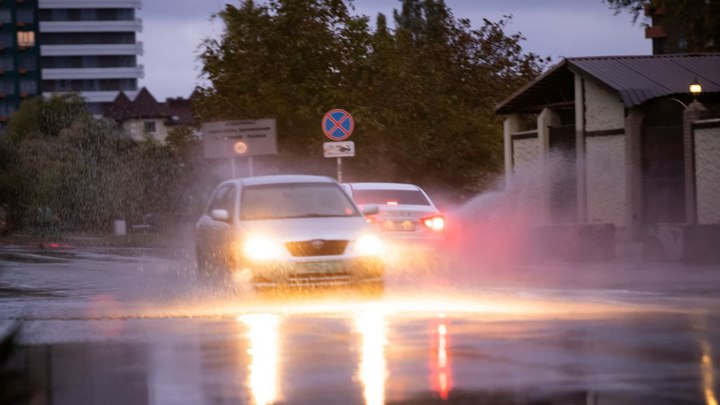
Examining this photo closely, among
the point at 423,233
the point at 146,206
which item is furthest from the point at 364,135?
the point at 146,206

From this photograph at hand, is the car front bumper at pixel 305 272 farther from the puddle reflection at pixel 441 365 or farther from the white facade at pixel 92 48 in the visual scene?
the white facade at pixel 92 48

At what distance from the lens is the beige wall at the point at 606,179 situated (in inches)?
1374

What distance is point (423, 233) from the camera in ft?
72.9

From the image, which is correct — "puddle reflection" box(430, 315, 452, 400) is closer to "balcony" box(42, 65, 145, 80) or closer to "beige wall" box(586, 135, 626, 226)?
"beige wall" box(586, 135, 626, 226)

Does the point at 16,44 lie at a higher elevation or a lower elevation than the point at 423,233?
higher

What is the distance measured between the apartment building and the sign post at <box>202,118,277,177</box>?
131 m

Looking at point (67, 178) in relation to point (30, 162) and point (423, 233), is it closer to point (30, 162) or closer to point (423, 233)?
point (30, 162)

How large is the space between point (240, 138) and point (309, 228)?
18.5 metres

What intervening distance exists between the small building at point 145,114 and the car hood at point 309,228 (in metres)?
144

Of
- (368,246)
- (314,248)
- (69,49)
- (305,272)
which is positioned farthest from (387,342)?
(69,49)

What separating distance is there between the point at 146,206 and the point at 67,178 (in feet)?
14.2

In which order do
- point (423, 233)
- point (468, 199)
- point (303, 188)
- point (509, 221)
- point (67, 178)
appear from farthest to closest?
point (67, 178) → point (468, 199) → point (509, 221) → point (423, 233) → point (303, 188)

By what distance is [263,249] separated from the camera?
58.7 feet

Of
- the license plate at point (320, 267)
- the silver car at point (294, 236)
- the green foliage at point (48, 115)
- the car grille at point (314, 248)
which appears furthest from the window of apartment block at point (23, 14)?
the license plate at point (320, 267)
